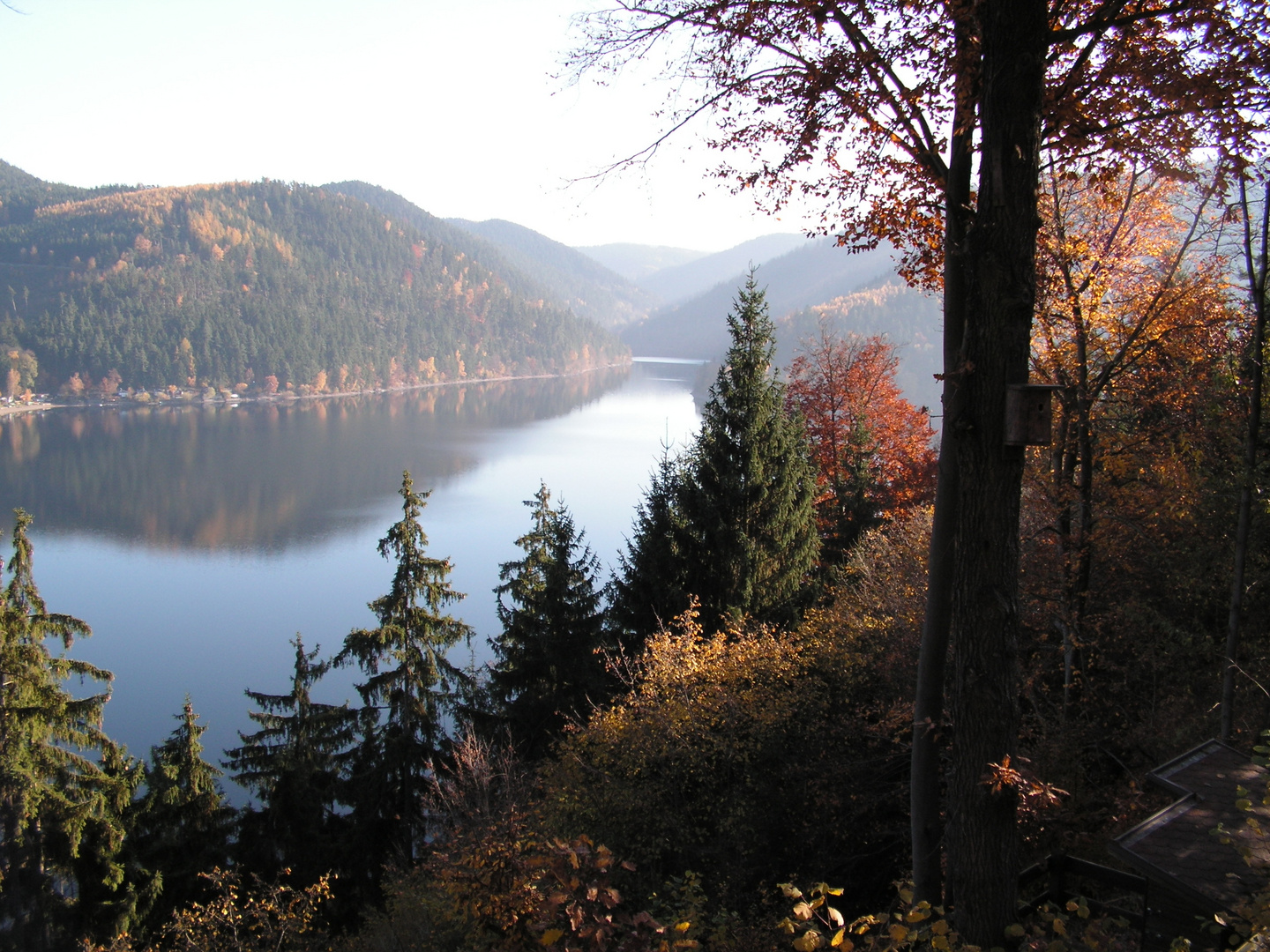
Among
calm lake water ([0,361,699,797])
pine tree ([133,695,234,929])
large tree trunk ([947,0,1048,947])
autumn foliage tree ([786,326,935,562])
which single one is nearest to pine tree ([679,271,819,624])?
calm lake water ([0,361,699,797])

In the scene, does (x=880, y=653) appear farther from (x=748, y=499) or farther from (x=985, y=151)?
(x=985, y=151)

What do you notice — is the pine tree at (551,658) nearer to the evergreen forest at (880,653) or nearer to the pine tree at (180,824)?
the evergreen forest at (880,653)

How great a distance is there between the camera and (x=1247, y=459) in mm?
8469

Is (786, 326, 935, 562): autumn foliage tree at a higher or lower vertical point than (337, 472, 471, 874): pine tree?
higher

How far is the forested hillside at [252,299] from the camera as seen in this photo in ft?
346

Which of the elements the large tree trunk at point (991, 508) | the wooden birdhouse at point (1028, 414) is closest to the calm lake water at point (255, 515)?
the large tree trunk at point (991, 508)

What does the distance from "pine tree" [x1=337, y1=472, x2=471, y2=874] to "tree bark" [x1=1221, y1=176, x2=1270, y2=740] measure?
40.9 feet

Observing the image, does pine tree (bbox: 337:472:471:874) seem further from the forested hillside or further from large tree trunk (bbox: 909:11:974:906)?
the forested hillside

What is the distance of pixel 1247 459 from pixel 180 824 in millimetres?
16442

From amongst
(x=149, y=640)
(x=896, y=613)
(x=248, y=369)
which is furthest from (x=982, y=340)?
(x=248, y=369)

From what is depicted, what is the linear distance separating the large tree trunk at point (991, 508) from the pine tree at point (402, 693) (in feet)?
41.1

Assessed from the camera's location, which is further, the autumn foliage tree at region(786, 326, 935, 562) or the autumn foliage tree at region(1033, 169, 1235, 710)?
the autumn foliage tree at region(786, 326, 935, 562)

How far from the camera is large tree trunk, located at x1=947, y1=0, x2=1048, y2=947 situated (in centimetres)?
389

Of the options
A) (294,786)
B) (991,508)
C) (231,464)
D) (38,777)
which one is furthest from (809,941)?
(231,464)
